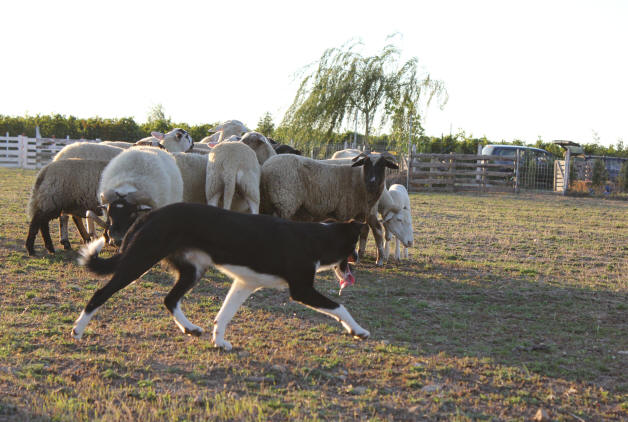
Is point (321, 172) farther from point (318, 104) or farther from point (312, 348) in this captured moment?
point (318, 104)

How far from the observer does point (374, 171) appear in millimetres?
8633

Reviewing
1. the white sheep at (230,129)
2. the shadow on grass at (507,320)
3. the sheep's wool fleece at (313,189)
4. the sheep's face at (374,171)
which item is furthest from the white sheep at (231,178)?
the white sheep at (230,129)

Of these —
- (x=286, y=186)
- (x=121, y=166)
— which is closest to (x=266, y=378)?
(x=121, y=166)

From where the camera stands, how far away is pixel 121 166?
24.7 feet

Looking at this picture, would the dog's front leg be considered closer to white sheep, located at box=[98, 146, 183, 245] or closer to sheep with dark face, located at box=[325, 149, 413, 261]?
white sheep, located at box=[98, 146, 183, 245]

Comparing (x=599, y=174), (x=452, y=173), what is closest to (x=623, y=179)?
(x=599, y=174)

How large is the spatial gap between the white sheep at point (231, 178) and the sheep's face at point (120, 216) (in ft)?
5.73

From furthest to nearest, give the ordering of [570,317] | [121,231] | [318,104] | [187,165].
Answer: [318,104] < [187,165] < [121,231] < [570,317]

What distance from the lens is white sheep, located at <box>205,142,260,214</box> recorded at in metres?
8.36

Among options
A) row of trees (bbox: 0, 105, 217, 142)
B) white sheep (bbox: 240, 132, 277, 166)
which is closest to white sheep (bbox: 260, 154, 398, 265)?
white sheep (bbox: 240, 132, 277, 166)

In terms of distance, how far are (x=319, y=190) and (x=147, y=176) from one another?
2646mm

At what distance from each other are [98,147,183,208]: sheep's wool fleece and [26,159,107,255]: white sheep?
2.87 feet

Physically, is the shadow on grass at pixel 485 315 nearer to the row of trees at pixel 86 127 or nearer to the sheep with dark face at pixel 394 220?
the sheep with dark face at pixel 394 220

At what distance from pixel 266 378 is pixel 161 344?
1137 mm
